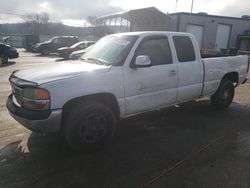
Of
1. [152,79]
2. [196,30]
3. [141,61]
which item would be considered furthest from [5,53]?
[196,30]

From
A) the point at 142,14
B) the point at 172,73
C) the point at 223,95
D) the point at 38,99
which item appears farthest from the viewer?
the point at 142,14

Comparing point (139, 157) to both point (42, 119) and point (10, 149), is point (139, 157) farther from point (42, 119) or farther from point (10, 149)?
point (10, 149)

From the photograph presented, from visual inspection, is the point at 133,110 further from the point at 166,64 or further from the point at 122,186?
the point at 122,186

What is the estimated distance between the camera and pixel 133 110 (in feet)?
14.4

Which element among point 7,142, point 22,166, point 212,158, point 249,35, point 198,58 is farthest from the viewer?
point 249,35

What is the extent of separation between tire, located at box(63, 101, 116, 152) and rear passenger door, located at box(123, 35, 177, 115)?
0.47 meters

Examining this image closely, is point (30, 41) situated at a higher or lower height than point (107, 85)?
lower

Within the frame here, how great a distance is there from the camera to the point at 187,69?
5090 mm

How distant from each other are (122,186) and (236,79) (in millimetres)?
4824

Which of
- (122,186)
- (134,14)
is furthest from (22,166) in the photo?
(134,14)

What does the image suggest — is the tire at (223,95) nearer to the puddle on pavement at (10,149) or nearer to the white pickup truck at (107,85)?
the white pickup truck at (107,85)

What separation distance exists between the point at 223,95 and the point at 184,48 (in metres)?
1.96

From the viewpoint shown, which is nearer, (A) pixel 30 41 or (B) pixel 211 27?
(B) pixel 211 27

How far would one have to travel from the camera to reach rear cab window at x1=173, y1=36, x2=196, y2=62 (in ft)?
16.5
